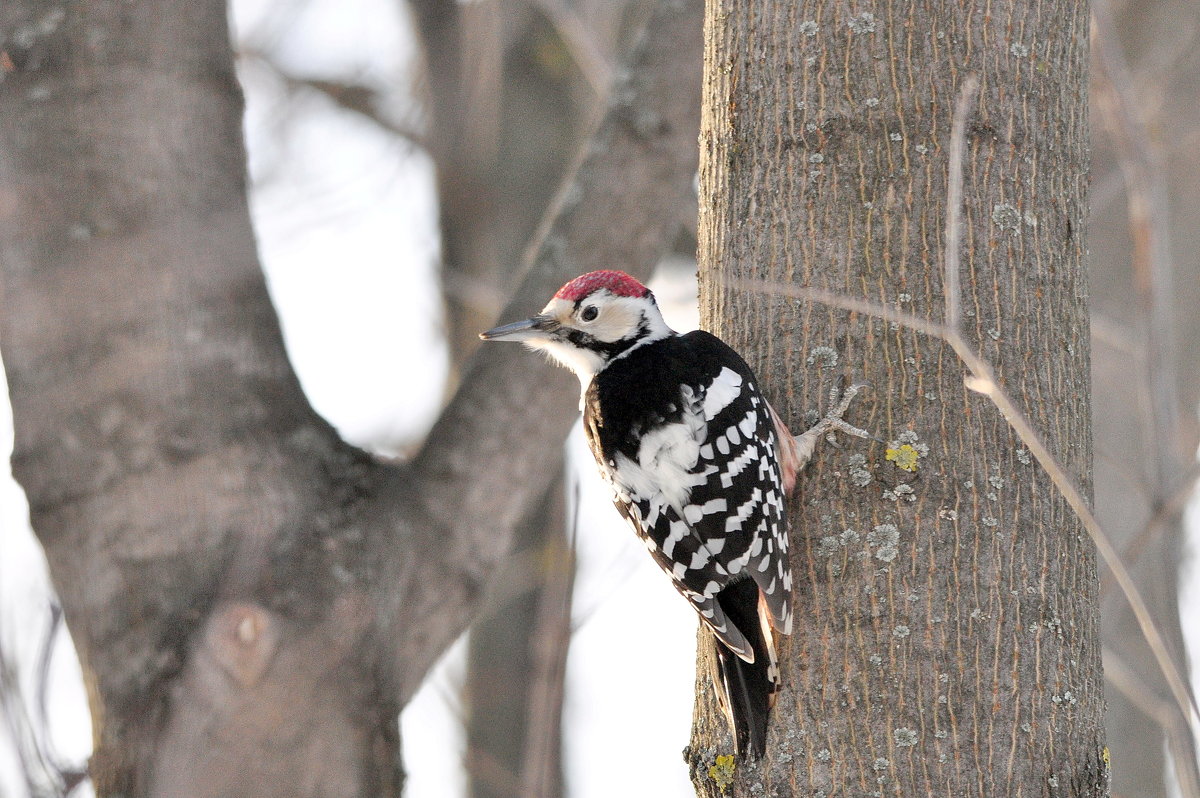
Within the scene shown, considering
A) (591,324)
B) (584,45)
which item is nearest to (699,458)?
(591,324)

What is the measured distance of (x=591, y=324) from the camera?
2.92 m

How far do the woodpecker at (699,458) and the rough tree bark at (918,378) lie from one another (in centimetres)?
5

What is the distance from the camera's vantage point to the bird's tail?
2.14 m

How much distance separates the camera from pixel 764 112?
2.34 metres

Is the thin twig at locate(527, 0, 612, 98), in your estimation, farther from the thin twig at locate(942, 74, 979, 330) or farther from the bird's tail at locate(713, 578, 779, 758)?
the bird's tail at locate(713, 578, 779, 758)

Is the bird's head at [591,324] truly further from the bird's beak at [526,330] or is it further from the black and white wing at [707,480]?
the black and white wing at [707,480]

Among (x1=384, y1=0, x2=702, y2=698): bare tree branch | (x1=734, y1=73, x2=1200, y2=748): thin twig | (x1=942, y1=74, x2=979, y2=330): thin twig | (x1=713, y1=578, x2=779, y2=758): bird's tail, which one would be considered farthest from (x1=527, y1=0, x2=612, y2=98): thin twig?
(x1=734, y1=73, x2=1200, y2=748): thin twig

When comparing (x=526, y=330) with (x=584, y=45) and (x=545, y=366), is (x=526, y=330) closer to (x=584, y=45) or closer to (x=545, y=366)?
(x=545, y=366)

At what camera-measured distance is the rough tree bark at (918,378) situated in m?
2.04

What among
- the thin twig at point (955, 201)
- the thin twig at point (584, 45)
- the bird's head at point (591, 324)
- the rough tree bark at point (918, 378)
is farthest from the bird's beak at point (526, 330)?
the thin twig at point (584, 45)

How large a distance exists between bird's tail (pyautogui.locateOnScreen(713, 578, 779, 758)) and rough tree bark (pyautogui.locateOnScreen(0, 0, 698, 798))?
33.7 inches

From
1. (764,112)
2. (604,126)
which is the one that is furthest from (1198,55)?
(764,112)

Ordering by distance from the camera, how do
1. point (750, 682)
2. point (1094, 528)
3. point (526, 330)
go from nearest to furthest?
point (1094, 528)
point (750, 682)
point (526, 330)

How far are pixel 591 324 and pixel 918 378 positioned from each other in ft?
3.13
